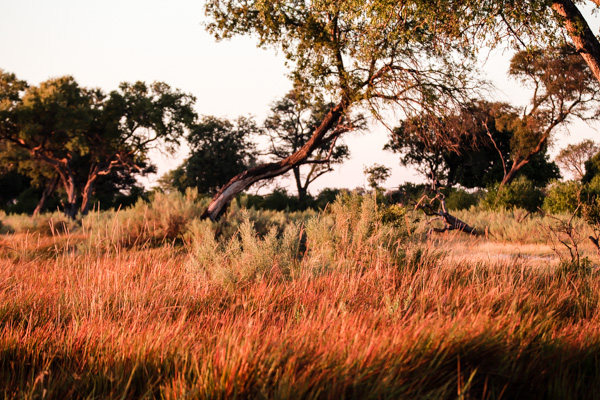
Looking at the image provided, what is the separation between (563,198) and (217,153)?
27.6 m

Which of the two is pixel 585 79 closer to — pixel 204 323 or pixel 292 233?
pixel 292 233

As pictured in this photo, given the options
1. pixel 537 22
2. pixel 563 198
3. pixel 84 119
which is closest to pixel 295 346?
pixel 537 22

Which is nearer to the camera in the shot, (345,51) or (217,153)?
(345,51)

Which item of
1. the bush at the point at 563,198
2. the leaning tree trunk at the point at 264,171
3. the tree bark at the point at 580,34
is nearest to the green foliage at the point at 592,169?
the bush at the point at 563,198

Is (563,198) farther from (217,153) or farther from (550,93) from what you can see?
(217,153)

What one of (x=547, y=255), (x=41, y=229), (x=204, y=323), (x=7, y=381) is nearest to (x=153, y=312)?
(x=204, y=323)

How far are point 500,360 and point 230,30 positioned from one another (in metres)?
11.9

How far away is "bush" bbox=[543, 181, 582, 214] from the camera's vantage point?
16523 millimetres

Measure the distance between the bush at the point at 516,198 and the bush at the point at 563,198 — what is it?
1829mm

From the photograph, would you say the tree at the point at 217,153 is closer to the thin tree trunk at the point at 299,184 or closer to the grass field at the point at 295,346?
the thin tree trunk at the point at 299,184

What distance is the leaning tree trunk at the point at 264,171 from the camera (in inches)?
481

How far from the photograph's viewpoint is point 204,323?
11.4 ft

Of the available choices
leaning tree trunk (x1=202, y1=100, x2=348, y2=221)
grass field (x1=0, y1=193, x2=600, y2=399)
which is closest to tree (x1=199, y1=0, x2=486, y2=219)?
leaning tree trunk (x1=202, y1=100, x2=348, y2=221)

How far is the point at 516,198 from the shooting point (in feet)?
65.9
